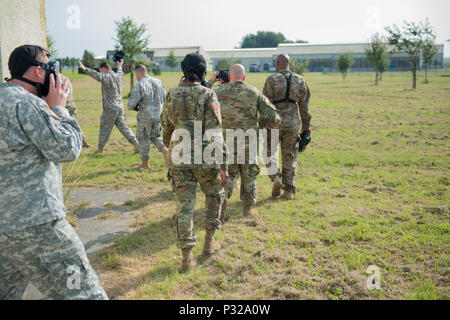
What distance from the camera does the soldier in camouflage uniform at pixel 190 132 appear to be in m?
3.78

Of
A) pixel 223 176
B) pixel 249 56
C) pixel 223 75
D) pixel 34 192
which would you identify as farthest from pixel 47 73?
pixel 249 56

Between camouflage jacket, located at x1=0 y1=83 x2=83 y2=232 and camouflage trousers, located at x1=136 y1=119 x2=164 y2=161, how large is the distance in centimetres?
560

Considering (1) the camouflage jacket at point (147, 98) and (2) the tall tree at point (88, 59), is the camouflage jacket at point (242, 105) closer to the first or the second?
(1) the camouflage jacket at point (147, 98)

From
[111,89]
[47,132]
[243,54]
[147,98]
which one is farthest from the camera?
[243,54]

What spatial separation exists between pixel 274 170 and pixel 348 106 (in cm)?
1388

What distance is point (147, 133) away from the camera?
802 cm

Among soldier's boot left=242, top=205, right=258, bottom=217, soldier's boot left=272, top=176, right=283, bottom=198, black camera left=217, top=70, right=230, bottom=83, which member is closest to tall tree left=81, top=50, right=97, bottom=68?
black camera left=217, top=70, right=230, bottom=83

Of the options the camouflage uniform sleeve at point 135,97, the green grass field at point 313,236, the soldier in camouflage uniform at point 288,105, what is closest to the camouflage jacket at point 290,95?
the soldier in camouflage uniform at point 288,105

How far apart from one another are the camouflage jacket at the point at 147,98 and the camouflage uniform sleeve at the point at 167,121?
3.97 metres

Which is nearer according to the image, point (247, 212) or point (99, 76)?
point (247, 212)

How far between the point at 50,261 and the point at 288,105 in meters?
4.63

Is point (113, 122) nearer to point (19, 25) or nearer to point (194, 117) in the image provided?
point (19, 25)

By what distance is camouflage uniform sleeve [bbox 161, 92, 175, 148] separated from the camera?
3.89 metres
